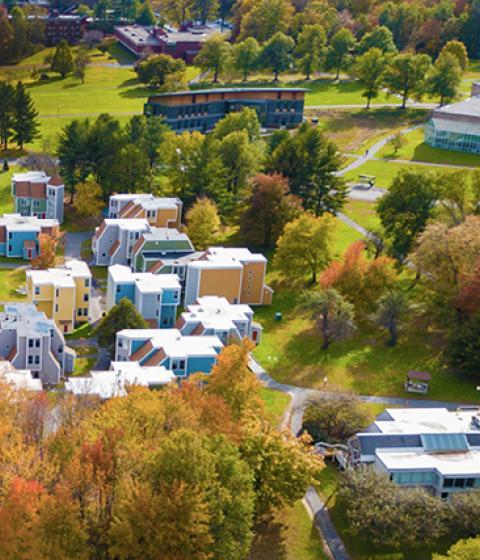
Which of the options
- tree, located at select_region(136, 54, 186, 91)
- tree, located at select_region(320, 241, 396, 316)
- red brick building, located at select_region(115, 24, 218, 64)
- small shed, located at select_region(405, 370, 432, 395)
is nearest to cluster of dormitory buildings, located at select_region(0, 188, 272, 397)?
tree, located at select_region(320, 241, 396, 316)

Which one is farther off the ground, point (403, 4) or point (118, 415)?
point (403, 4)

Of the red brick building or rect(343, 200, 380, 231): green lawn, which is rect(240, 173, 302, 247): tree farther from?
the red brick building

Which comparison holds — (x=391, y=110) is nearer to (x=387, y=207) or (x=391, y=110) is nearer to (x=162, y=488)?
(x=387, y=207)

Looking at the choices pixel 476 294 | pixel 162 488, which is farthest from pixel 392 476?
pixel 476 294

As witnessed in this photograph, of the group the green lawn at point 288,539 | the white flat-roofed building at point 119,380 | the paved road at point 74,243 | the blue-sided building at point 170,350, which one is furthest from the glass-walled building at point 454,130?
the green lawn at point 288,539

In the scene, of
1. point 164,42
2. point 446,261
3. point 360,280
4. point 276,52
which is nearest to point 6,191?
point 360,280

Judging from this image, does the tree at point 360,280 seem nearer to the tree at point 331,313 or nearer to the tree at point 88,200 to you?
the tree at point 331,313

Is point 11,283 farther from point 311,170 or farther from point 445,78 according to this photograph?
point 445,78
